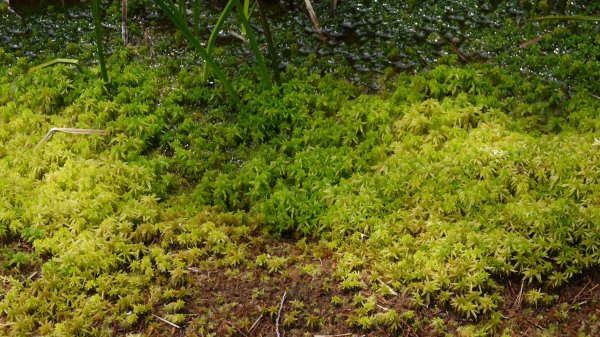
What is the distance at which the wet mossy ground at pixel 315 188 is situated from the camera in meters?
3.09

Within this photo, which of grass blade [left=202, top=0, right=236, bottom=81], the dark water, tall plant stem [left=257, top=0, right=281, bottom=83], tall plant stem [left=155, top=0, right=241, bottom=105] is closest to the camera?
tall plant stem [left=155, top=0, right=241, bottom=105]

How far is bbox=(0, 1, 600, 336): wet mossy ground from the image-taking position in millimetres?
3090

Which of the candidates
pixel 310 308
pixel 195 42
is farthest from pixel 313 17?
pixel 310 308

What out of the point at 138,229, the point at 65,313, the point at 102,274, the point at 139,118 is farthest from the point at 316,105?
the point at 65,313

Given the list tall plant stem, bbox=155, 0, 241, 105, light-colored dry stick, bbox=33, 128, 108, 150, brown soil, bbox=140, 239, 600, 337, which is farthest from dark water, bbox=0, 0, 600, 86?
brown soil, bbox=140, 239, 600, 337

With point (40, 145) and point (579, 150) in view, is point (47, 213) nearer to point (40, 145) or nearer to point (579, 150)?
point (40, 145)

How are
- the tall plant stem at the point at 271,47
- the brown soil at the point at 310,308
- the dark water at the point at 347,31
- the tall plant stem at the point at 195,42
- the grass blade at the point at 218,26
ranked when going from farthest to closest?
the dark water at the point at 347,31
the tall plant stem at the point at 271,47
the grass blade at the point at 218,26
the tall plant stem at the point at 195,42
the brown soil at the point at 310,308

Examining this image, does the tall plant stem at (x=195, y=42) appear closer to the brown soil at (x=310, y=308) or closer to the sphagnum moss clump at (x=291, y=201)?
the sphagnum moss clump at (x=291, y=201)

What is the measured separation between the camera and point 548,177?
3.48 metres

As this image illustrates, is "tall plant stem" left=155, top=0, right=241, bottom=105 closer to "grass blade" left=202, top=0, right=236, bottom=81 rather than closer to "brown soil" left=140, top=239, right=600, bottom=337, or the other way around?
"grass blade" left=202, top=0, right=236, bottom=81

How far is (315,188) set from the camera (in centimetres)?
357

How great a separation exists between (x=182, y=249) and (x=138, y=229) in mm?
255

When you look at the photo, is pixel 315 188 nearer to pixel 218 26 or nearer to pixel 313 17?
pixel 218 26

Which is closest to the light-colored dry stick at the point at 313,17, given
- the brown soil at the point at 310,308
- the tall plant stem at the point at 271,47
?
the tall plant stem at the point at 271,47
